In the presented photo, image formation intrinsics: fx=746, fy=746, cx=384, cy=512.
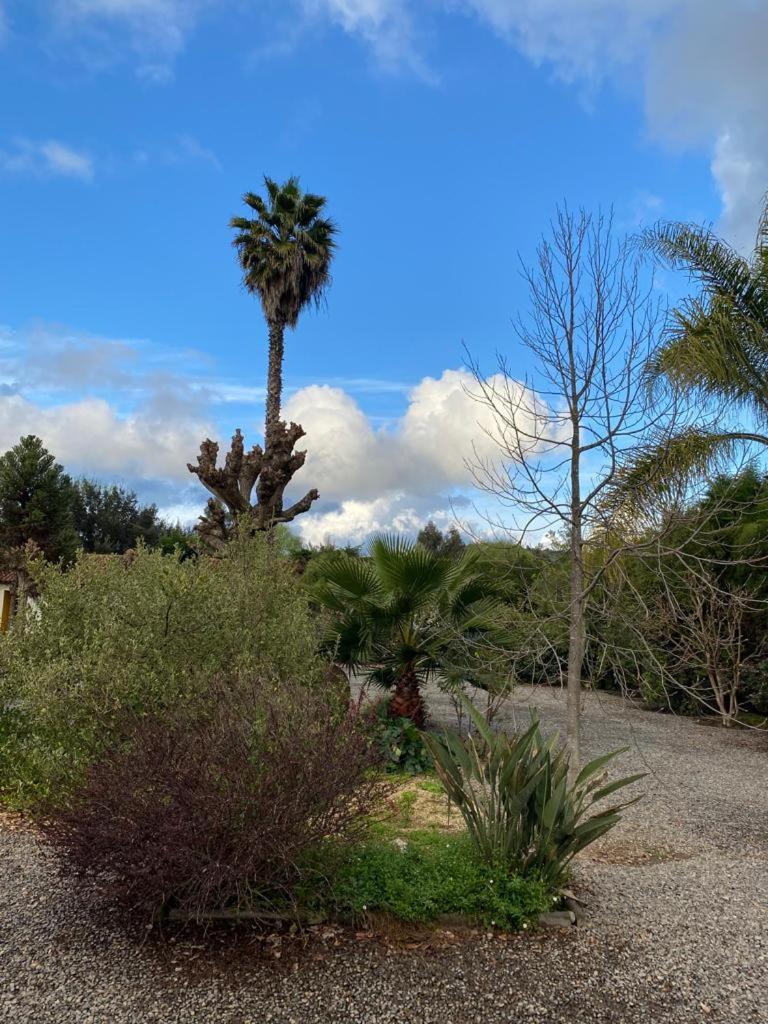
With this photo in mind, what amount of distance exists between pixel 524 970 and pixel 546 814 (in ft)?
2.62

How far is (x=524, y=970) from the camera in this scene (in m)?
3.54

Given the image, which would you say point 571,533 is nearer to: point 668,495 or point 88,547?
point 668,495

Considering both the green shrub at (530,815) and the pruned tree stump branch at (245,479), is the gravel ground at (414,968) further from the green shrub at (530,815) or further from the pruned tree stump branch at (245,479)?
the pruned tree stump branch at (245,479)

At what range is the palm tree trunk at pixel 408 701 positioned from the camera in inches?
363

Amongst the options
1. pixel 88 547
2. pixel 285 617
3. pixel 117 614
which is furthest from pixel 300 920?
pixel 88 547

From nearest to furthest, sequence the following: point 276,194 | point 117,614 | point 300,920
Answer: point 300,920 < point 117,614 < point 276,194

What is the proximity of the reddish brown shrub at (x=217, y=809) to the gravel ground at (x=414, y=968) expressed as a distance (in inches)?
11.7

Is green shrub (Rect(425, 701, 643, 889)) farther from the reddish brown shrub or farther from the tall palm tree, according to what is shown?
the tall palm tree

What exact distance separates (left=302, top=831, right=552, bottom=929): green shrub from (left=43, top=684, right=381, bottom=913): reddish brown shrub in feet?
0.91

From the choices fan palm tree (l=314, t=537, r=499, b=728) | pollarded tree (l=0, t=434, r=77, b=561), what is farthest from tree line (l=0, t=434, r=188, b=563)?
fan palm tree (l=314, t=537, r=499, b=728)

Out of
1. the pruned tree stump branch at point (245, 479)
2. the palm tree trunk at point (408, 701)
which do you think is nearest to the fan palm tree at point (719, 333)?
the palm tree trunk at point (408, 701)

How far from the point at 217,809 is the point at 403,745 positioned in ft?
17.8

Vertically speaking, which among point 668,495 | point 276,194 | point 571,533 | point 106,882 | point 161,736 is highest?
point 276,194

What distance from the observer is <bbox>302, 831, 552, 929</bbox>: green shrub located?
153 inches
